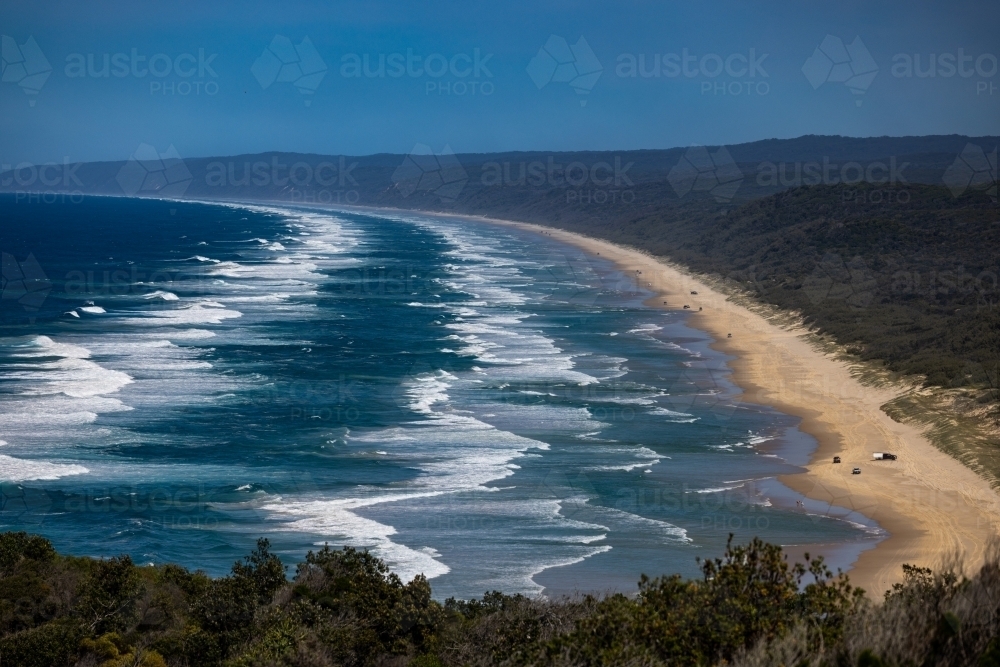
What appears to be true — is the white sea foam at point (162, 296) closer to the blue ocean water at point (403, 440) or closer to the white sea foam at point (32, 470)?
the blue ocean water at point (403, 440)

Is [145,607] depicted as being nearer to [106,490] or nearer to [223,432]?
[106,490]

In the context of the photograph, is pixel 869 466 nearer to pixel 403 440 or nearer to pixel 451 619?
pixel 403 440

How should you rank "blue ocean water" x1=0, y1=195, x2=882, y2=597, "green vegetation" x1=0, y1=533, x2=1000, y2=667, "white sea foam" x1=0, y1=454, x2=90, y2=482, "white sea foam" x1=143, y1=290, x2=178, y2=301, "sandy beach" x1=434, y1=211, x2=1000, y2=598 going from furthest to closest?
"white sea foam" x1=143, y1=290, x2=178, y2=301
"white sea foam" x1=0, y1=454, x2=90, y2=482
"blue ocean water" x1=0, y1=195, x2=882, y2=597
"sandy beach" x1=434, y1=211, x2=1000, y2=598
"green vegetation" x1=0, y1=533, x2=1000, y2=667

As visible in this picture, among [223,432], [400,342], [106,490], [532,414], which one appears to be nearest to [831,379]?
[532,414]

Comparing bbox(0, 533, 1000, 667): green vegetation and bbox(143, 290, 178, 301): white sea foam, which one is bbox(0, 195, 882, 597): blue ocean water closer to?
bbox(143, 290, 178, 301): white sea foam

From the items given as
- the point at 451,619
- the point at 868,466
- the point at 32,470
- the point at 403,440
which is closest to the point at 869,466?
the point at 868,466

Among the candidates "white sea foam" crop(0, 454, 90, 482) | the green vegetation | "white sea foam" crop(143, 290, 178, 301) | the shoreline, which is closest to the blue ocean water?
"white sea foam" crop(0, 454, 90, 482)

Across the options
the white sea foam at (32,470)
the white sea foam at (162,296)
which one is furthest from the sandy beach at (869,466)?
the white sea foam at (162,296)
